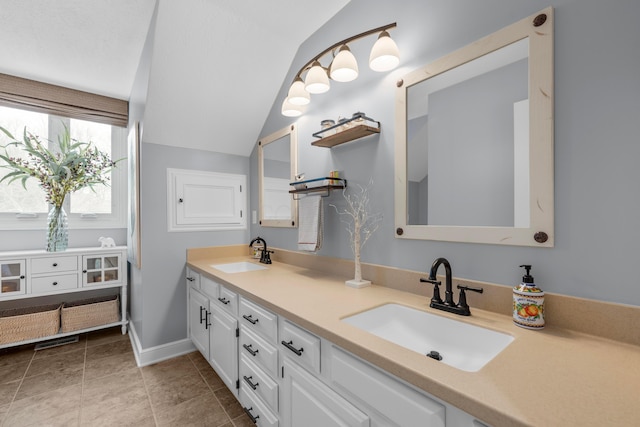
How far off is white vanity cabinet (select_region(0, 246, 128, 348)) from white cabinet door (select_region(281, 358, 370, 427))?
8.14 feet

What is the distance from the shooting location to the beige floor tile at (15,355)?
2291mm

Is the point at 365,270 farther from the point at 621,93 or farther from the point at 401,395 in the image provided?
the point at 621,93

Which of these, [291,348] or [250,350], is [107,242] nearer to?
[250,350]

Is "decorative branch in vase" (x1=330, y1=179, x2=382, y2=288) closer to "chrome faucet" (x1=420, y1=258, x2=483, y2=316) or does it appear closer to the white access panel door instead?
"chrome faucet" (x1=420, y1=258, x2=483, y2=316)

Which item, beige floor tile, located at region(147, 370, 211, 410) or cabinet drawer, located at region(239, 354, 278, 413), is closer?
cabinet drawer, located at region(239, 354, 278, 413)

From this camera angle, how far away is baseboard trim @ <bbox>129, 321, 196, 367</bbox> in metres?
2.24

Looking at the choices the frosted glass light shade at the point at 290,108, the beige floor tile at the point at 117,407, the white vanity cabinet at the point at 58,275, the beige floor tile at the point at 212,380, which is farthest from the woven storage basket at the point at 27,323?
the frosted glass light shade at the point at 290,108

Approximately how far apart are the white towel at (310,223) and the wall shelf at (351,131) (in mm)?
379

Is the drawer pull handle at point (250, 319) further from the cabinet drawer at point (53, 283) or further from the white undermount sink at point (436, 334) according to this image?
the cabinet drawer at point (53, 283)

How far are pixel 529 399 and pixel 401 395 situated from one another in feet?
0.92

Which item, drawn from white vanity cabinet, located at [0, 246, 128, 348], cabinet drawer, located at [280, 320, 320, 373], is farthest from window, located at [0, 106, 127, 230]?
cabinet drawer, located at [280, 320, 320, 373]

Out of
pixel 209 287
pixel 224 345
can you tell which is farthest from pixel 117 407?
pixel 209 287

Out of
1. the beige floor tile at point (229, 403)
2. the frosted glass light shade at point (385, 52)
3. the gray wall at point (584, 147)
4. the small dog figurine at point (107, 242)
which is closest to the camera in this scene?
the gray wall at point (584, 147)

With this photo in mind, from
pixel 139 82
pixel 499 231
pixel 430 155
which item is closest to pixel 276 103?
pixel 139 82
